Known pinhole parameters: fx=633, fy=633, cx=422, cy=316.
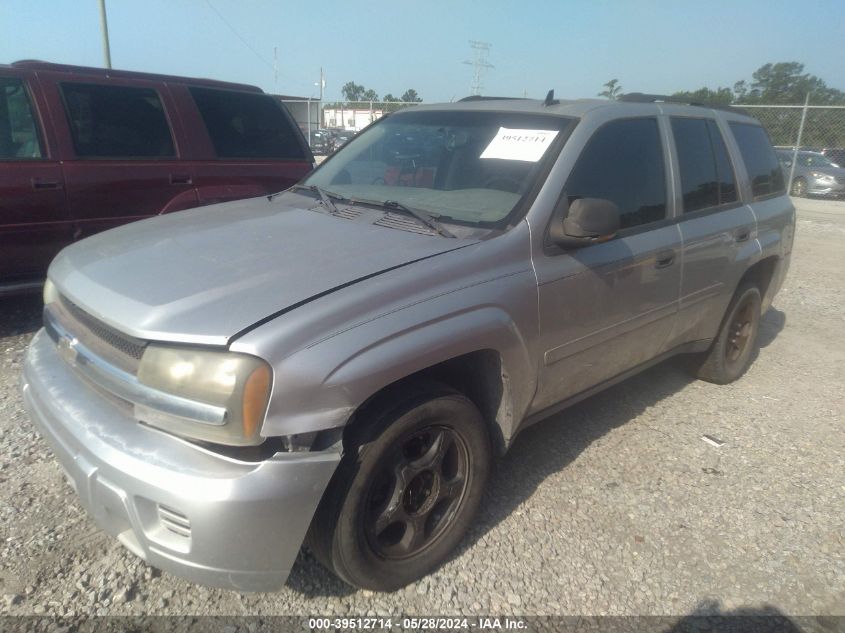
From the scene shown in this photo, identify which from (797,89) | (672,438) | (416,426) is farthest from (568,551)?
(797,89)

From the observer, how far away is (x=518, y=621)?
7.61 feet

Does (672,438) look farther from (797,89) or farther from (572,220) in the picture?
(797,89)

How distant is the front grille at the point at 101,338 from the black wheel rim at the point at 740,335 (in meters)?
3.83

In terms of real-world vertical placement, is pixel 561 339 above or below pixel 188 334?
below

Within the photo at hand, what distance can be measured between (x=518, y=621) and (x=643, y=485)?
119 cm

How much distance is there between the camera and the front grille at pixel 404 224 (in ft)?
8.72

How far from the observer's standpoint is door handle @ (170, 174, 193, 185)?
5111 millimetres

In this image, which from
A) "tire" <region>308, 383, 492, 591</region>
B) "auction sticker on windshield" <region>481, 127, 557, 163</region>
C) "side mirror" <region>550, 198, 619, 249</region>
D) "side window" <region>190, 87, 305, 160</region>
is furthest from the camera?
"side window" <region>190, 87, 305, 160</region>

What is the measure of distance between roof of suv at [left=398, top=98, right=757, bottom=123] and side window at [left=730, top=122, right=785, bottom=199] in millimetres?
505

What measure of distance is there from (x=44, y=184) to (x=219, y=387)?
357 cm

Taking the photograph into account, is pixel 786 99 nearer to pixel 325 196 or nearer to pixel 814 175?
pixel 814 175

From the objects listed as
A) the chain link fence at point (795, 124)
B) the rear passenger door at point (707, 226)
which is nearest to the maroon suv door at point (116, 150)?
the rear passenger door at point (707, 226)

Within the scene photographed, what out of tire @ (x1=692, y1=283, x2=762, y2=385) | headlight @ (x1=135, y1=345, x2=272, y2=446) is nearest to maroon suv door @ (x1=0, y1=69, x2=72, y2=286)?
headlight @ (x1=135, y1=345, x2=272, y2=446)

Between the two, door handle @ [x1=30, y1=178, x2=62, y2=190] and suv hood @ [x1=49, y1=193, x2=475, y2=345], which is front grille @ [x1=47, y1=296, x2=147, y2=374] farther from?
door handle @ [x1=30, y1=178, x2=62, y2=190]
